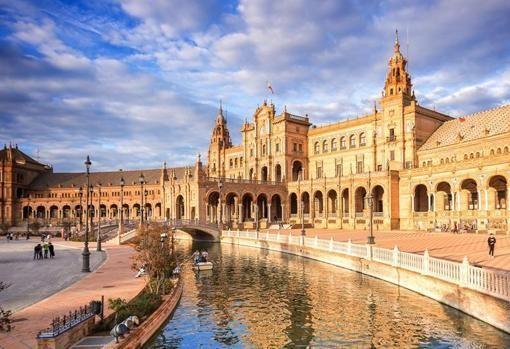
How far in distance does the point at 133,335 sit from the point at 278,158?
72892mm

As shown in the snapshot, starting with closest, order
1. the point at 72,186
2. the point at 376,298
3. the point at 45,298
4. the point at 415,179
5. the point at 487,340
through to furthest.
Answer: the point at 487,340 → the point at 45,298 → the point at 376,298 → the point at 415,179 → the point at 72,186

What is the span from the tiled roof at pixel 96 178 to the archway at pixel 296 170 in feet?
139

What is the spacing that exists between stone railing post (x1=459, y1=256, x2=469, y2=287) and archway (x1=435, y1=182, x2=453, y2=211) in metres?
41.9

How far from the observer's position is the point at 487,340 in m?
15.4

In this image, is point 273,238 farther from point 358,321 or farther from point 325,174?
point 325,174

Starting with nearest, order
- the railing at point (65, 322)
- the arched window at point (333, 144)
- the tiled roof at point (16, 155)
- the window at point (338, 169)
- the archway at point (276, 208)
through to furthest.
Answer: the railing at point (65, 322)
the window at point (338, 169)
the arched window at point (333, 144)
the archway at point (276, 208)
the tiled roof at point (16, 155)

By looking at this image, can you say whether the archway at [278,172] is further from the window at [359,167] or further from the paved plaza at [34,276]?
the paved plaza at [34,276]

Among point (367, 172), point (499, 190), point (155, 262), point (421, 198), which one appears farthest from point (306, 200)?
point (155, 262)

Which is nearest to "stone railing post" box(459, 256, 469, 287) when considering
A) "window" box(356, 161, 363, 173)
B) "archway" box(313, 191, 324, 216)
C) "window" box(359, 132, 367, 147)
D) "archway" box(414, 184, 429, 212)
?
"archway" box(414, 184, 429, 212)

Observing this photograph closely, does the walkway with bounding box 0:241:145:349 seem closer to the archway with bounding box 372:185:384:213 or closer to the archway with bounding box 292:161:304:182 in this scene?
the archway with bounding box 372:185:384:213

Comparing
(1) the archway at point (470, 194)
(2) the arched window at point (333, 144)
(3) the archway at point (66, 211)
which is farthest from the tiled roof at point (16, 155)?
(1) the archway at point (470, 194)

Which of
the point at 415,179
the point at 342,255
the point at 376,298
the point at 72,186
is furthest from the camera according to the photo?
the point at 72,186

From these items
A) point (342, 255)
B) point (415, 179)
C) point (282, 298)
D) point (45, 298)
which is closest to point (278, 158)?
point (415, 179)

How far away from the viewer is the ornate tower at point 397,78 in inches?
2808
